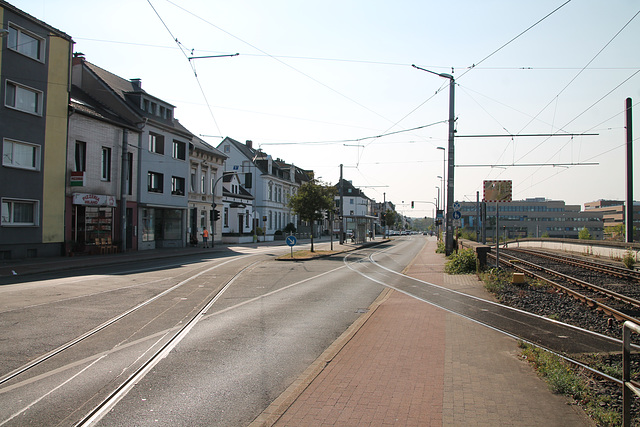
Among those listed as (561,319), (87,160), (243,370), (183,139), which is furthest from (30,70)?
(561,319)

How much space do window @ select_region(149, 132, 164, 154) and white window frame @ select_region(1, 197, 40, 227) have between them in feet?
38.3

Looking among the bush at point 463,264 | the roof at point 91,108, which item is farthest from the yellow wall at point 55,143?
the bush at point 463,264

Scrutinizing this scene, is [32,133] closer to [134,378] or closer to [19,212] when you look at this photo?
[19,212]

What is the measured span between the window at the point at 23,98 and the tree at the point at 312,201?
17.7m

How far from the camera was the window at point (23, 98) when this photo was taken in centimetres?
2188

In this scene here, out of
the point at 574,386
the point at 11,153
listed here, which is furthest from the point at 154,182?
the point at 574,386

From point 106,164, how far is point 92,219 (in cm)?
377

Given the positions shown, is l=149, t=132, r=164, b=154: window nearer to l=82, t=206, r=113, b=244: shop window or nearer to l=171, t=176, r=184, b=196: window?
l=171, t=176, r=184, b=196: window

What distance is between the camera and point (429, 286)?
15008 millimetres

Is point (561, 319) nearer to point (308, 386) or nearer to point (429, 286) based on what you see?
point (429, 286)

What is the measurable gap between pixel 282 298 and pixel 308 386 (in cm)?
706

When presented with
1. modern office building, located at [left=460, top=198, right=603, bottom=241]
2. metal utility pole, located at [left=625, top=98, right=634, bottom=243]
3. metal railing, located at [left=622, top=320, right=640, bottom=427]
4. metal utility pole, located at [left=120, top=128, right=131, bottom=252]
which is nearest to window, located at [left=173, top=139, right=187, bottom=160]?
metal utility pole, located at [left=120, top=128, right=131, bottom=252]

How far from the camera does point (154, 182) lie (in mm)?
34688

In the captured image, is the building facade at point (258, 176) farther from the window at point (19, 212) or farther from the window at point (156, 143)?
the window at point (19, 212)
